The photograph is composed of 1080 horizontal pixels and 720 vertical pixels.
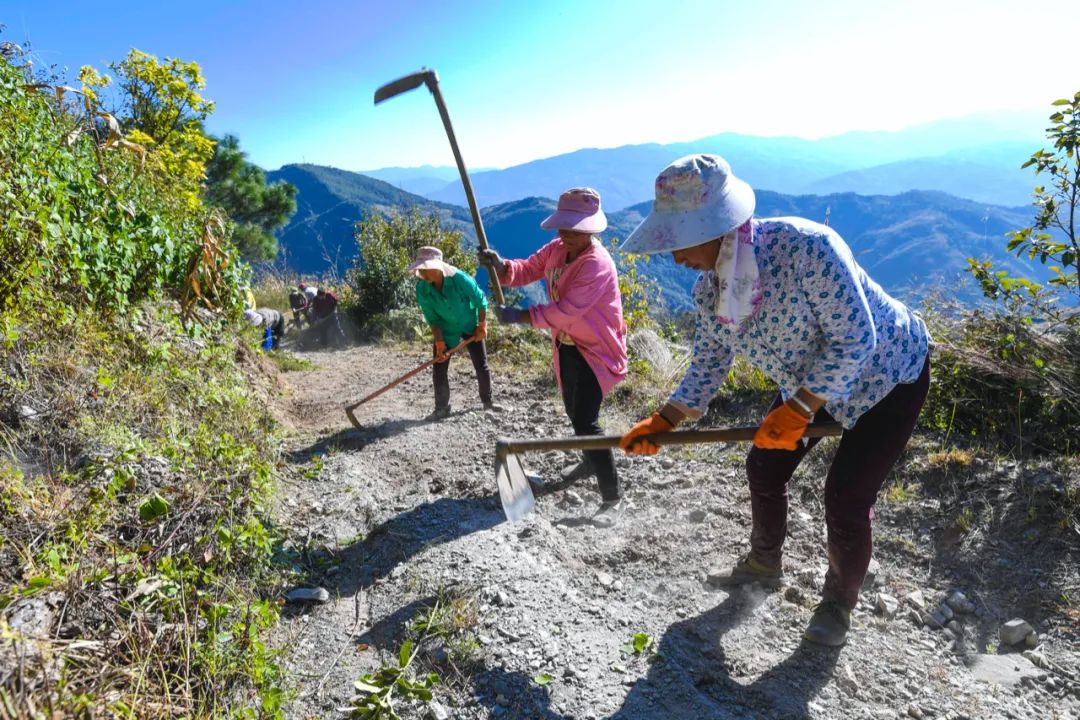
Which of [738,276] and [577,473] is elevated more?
[738,276]

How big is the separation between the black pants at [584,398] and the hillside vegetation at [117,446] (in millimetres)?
1710

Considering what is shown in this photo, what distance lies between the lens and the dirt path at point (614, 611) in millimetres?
2111

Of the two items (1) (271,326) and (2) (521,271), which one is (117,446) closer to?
(2) (521,271)

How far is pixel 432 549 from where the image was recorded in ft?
9.96

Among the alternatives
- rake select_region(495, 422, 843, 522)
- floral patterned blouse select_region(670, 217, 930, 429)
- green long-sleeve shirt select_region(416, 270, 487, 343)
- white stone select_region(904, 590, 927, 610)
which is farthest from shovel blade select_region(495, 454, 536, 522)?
green long-sleeve shirt select_region(416, 270, 487, 343)

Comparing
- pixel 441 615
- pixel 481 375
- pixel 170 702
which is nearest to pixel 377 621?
pixel 441 615

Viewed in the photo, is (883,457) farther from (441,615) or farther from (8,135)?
Result: (8,135)

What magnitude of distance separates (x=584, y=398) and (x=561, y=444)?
773 mm

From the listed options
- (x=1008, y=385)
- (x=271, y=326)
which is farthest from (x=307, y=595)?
(x=271, y=326)

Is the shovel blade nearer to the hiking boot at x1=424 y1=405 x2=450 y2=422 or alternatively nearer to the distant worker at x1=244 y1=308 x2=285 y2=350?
the hiking boot at x1=424 y1=405 x2=450 y2=422

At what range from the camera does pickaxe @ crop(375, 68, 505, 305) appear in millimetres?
3896

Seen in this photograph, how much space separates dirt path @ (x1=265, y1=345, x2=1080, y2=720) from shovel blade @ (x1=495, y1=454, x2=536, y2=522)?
23 centimetres

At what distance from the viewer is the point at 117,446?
2.75m

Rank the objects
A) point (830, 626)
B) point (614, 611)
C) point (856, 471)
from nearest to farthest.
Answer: point (856, 471), point (830, 626), point (614, 611)
